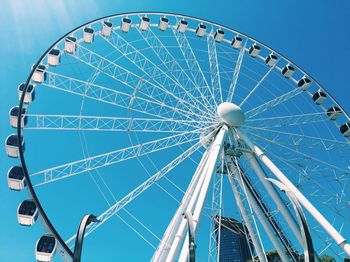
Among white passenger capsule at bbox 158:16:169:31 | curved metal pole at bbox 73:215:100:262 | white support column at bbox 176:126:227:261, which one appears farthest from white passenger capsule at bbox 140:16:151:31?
curved metal pole at bbox 73:215:100:262

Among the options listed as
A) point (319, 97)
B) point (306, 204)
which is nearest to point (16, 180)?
point (306, 204)

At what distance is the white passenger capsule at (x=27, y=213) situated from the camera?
12.4 metres

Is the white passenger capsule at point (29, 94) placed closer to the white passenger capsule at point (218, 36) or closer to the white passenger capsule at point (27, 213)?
the white passenger capsule at point (27, 213)

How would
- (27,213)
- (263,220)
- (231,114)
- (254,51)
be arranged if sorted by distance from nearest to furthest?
(27,213)
(263,220)
(231,114)
(254,51)

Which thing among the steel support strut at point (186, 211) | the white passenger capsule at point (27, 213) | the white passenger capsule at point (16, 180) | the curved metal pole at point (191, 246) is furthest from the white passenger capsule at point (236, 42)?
the white passenger capsule at point (27, 213)

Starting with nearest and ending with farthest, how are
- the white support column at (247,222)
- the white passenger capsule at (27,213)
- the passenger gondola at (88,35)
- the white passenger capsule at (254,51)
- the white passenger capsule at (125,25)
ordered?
the white passenger capsule at (27,213)
the white support column at (247,222)
the passenger gondola at (88,35)
the white passenger capsule at (125,25)
the white passenger capsule at (254,51)

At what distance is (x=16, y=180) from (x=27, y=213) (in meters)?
1.58

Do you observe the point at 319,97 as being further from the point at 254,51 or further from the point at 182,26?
the point at 182,26

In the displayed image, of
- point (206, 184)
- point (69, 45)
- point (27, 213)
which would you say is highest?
point (69, 45)

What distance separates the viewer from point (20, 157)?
13461 millimetres

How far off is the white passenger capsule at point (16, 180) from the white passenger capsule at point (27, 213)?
91 centimetres

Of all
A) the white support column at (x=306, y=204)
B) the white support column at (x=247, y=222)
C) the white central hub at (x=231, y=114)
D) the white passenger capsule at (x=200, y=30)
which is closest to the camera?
the white support column at (x=306, y=204)

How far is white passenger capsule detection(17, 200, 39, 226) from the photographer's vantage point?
12.4 m

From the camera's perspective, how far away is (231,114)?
1838 cm
